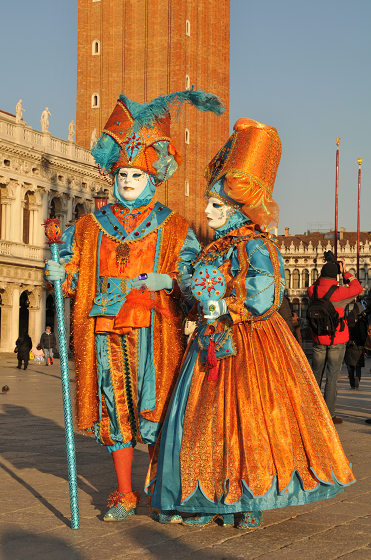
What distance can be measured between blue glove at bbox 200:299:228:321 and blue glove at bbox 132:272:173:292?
38 cm

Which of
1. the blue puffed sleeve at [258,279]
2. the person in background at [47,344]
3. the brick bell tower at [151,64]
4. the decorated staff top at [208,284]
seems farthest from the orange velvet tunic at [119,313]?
the brick bell tower at [151,64]

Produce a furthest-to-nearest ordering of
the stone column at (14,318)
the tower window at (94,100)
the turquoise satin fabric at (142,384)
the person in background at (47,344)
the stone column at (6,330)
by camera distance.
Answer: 1. the tower window at (94,100)
2. the stone column at (14,318)
3. the stone column at (6,330)
4. the person in background at (47,344)
5. the turquoise satin fabric at (142,384)

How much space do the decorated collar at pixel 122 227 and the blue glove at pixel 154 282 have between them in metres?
0.23

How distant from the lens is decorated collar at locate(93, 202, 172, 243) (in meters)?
3.93

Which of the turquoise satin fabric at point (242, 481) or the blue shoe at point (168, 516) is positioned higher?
the turquoise satin fabric at point (242, 481)

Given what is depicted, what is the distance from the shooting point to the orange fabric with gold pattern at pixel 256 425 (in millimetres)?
3334

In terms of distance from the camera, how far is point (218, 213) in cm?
386

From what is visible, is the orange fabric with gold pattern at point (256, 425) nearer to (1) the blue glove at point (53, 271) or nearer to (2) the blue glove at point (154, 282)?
(2) the blue glove at point (154, 282)

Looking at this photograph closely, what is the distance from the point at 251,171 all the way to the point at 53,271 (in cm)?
107

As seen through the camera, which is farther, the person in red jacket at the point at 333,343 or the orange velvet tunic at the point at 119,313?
the person in red jacket at the point at 333,343

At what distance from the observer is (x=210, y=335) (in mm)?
3541

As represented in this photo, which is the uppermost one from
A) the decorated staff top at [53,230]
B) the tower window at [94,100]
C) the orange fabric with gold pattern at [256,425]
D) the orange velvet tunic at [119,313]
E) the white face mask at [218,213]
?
the tower window at [94,100]

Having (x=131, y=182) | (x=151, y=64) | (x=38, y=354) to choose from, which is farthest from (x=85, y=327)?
(x=151, y=64)

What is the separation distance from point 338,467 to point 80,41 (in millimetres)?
39623
